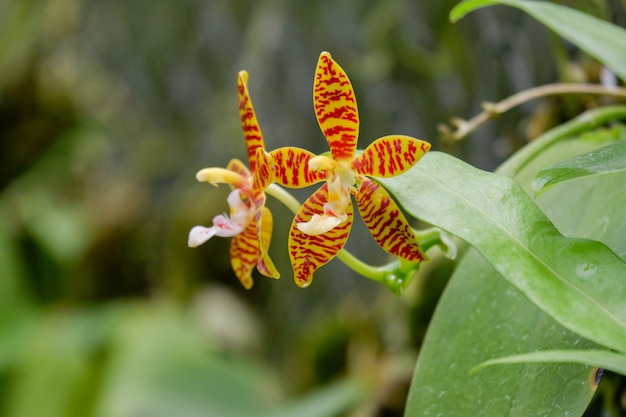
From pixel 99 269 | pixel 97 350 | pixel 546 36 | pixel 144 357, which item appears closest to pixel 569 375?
pixel 546 36

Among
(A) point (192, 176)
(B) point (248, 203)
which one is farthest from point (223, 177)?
(A) point (192, 176)

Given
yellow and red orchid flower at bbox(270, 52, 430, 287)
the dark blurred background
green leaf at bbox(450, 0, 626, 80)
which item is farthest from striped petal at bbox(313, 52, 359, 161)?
the dark blurred background

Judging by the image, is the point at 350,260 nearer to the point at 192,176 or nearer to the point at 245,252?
the point at 245,252

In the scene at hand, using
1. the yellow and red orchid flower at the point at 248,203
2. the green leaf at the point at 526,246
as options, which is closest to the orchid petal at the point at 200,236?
the yellow and red orchid flower at the point at 248,203

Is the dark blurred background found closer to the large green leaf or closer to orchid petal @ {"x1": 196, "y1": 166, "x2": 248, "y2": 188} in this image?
the large green leaf

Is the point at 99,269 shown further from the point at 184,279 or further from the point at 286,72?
the point at 286,72
